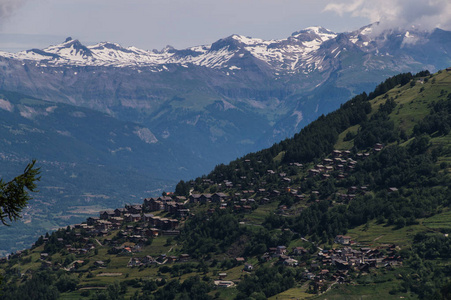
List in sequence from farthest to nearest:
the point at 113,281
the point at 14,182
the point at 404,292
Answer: the point at 113,281, the point at 404,292, the point at 14,182

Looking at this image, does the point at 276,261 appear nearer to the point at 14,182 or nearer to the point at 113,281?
the point at 113,281

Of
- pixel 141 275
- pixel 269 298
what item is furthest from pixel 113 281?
pixel 269 298

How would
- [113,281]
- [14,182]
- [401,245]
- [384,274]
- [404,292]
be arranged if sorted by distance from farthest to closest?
[113,281] → [401,245] → [384,274] → [404,292] → [14,182]

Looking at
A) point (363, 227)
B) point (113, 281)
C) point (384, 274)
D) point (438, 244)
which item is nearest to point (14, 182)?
point (384, 274)

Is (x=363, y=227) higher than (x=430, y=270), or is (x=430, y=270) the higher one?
(x=363, y=227)

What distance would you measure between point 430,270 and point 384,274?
1019 cm

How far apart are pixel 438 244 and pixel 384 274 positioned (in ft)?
55.6

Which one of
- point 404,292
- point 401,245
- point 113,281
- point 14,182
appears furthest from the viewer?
point 113,281

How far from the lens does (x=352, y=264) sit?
162 m

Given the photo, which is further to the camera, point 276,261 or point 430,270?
point 276,261

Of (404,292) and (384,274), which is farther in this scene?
(384,274)

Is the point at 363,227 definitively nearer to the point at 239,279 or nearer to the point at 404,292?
the point at 239,279

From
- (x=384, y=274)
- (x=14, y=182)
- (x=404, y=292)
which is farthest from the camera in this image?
(x=384, y=274)

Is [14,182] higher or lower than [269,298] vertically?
higher
